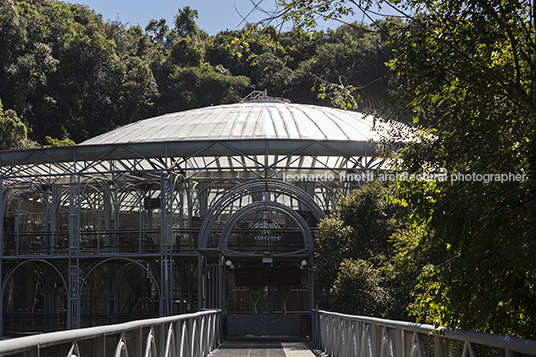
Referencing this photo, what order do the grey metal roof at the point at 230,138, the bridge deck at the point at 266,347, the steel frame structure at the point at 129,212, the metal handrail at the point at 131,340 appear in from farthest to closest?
the steel frame structure at the point at 129,212
the grey metal roof at the point at 230,138
the bridge deck at the point at 266,347
the metal handrail at the point at 131,340

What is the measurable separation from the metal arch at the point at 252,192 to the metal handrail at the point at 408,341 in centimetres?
971

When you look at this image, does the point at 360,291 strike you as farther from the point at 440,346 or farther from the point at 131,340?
the point at 440,346

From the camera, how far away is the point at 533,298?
635 centimetres

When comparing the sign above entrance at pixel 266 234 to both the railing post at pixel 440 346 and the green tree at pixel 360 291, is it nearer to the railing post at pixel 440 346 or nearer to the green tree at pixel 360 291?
the green tree at pixel 360 291

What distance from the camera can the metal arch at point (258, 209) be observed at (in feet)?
77.6

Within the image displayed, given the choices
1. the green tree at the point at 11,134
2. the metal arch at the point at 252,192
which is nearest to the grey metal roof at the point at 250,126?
the metal arch at the point at 252,192

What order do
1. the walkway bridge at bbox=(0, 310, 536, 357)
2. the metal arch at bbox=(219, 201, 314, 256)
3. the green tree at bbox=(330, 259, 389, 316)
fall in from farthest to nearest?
the metal arch at bbox=(219, 201, 314, 256) → the green tree at bbox=(330, 259, 389, 316) → the walkway bridge at bbox=(0, 310, 536, 357)

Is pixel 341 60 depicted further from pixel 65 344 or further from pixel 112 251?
pixel 65 344

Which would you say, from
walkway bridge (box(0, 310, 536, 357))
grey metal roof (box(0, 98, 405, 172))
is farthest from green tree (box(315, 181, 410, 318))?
grey metal roof (box(0, 98, 405, 172))

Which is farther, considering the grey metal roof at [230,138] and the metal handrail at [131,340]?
the grey metal roof at [230,138]

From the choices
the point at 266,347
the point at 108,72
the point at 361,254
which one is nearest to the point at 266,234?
the point at 361,254

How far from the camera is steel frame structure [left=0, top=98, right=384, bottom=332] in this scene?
2795 centimetres

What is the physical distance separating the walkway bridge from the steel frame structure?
11224 millimetres

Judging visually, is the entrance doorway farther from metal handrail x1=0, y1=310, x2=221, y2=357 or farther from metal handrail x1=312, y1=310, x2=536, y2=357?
metal handrail x1=312, y1=310, x2=536, y2=357
